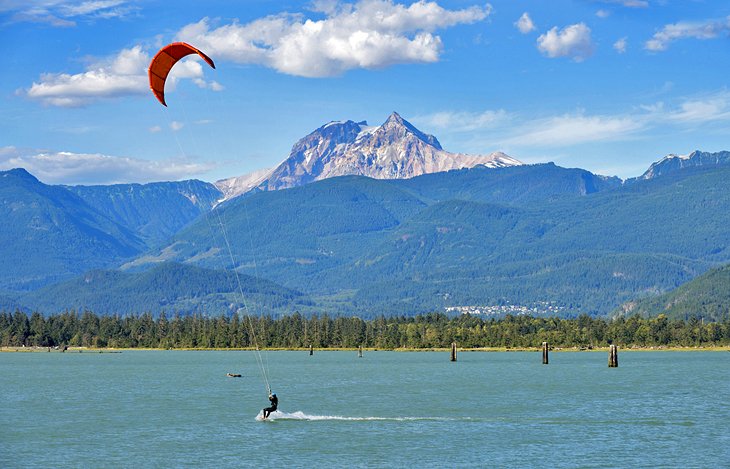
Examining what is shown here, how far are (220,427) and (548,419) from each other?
88.1 feet

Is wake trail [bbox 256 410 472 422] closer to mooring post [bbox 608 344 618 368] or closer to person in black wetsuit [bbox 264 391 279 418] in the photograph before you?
person in black wetsuit [bbox 264 391 279 418]

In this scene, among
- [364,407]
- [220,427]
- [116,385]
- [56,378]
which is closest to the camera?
[220,427]

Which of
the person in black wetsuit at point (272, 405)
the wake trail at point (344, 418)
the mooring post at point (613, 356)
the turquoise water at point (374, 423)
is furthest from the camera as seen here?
the mooring post at point (613, 356)

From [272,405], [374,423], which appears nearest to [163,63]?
[272,405]

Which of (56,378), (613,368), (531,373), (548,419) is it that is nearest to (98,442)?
(548,419)

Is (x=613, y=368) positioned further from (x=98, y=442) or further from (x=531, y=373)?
(x=98, y=442)

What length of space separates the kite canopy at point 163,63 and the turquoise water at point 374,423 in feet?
77.9

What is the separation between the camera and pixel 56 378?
536 ft

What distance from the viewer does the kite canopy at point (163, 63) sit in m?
70.6

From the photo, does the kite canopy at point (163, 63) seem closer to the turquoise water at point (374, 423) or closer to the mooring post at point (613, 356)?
the turquoise water at point (374, 423)

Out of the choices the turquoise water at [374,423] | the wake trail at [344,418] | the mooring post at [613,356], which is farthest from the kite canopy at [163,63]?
the mooring post at [613,356]

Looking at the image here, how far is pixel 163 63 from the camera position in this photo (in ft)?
237

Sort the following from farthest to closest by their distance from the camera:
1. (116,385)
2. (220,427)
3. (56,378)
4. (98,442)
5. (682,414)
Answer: (56,378) → (116,385) → (682,414) → (220,427) → (98,442)

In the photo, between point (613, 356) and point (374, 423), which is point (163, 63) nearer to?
point (374, 423)
